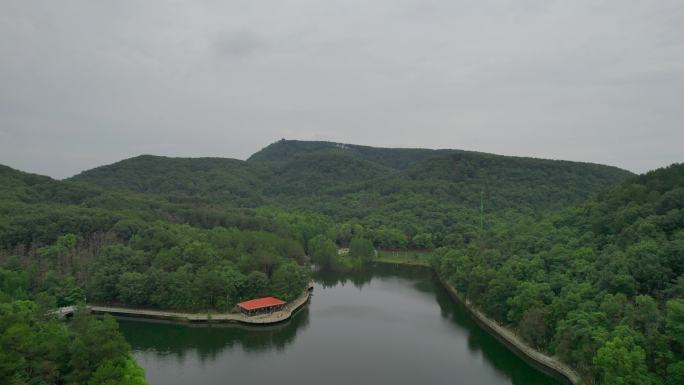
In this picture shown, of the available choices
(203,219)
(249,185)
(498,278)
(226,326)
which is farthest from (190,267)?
(249,185)

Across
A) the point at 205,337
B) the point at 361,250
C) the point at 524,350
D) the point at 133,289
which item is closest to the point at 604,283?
the point at 524,350

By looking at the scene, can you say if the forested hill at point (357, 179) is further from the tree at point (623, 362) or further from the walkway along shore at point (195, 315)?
the tree at point (623, 362)

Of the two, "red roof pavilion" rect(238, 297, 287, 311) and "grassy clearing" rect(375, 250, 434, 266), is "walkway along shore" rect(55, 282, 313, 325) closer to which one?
"red roof pavilion" rect(238, 297, 287, 311)

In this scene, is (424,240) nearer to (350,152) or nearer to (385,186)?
(385,186)

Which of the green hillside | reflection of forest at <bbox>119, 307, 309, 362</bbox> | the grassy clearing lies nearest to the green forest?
the green hillside

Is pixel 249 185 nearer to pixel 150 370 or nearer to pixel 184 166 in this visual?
pixel 184 166
